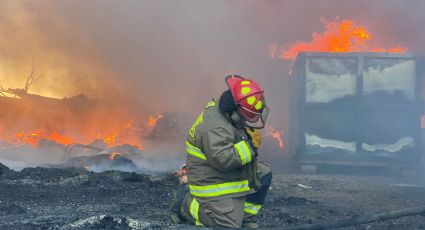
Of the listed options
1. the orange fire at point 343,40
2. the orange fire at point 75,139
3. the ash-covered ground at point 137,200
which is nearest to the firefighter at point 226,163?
the ash-covered ground at point 137,200

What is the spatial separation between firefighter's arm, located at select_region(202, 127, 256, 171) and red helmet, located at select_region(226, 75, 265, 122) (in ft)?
0.74

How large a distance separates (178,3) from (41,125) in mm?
5237

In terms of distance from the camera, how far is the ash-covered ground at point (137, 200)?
4.21 m

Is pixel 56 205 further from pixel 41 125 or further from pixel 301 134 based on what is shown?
pixel 41 125

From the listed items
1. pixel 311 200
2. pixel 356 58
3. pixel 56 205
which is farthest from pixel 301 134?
pixel 56 205

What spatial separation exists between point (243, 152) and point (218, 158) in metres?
0.18

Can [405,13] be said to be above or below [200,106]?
above

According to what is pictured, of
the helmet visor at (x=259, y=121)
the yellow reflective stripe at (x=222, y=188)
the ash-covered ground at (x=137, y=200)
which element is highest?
the helmet visor at (x=259, y=121)

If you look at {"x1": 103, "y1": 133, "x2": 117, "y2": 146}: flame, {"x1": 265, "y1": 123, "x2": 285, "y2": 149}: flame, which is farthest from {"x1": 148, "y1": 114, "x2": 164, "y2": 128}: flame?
{"x1": 265, "y1": 123, "x2": 285, "y2": 149}: flame

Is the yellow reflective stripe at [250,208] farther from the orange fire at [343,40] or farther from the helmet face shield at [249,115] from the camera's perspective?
the orange fire at [343,40]

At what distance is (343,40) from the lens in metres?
9.96

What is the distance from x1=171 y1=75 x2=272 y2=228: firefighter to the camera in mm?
3584

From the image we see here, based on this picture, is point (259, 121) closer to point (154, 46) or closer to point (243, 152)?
point (243, 152)

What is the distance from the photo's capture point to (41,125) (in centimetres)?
1437
